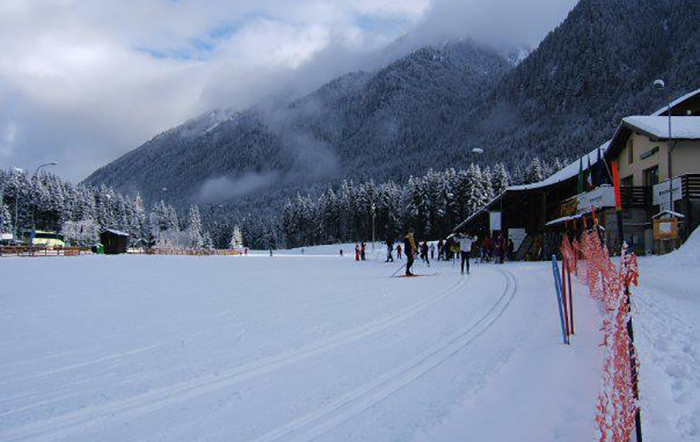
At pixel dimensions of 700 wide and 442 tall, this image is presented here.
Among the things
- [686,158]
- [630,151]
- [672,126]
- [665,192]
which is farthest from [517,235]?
[665,192]

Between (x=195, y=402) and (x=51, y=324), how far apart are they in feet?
17.6

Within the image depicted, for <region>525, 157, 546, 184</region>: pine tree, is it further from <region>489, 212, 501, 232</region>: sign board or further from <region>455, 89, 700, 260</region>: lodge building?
<region>489, 212, 501, 232</region>: sign board

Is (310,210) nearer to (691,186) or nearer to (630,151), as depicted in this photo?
(630,151)

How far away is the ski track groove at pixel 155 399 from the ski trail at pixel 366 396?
122 cm

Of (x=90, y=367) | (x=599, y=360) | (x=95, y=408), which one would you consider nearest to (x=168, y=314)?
(x=90, y=367)

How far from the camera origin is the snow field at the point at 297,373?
4.02 metres

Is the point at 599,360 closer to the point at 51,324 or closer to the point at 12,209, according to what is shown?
A: the point at 51,324

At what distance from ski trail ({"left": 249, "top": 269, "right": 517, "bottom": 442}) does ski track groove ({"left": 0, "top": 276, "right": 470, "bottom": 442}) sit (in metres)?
1.22

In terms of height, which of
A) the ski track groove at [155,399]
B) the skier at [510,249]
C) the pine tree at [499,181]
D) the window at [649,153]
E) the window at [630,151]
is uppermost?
the pine tree at [499,181]

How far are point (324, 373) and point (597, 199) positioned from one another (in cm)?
2692

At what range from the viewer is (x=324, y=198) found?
380 feet

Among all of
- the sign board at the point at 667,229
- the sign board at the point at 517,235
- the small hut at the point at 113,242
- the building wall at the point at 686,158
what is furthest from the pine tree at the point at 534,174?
the small hut at the point at 113,242

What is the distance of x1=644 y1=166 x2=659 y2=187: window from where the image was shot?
28938 mm

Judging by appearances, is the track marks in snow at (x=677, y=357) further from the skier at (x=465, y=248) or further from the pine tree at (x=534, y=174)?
the pine tree at (x=534, y=174)
